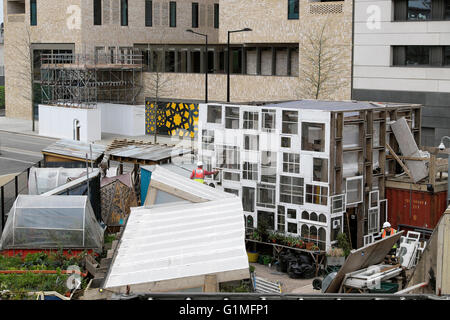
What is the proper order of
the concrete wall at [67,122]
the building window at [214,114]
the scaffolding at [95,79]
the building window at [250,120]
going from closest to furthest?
the building window at [250,120]
the building window at [214,114]
the concrete wall at [67,122]
the scaffolding at [95,79]

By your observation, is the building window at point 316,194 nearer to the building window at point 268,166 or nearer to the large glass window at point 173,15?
the building window at point 268,166

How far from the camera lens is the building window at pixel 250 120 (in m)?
21.6

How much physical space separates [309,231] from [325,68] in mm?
25051

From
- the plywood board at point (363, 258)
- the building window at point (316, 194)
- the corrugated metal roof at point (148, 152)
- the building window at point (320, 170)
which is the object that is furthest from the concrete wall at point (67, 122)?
the plywood board at point (363, 258)

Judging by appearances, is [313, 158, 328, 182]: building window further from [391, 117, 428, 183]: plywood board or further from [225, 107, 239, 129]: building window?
[391, 117, 428, 183]: plywood board

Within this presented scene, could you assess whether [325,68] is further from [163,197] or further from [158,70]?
[163,197]

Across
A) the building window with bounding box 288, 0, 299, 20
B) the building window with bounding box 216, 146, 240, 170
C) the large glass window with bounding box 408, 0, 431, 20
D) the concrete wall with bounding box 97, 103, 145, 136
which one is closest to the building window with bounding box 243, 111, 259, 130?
the building window with bounding box 216, 146, 240, 170

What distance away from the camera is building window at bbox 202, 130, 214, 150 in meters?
22.7

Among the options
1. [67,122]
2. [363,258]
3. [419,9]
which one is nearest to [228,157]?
[363,258]

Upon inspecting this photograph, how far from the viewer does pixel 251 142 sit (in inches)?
849

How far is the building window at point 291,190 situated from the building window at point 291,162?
23 cm

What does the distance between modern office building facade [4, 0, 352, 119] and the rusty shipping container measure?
22105 mm
